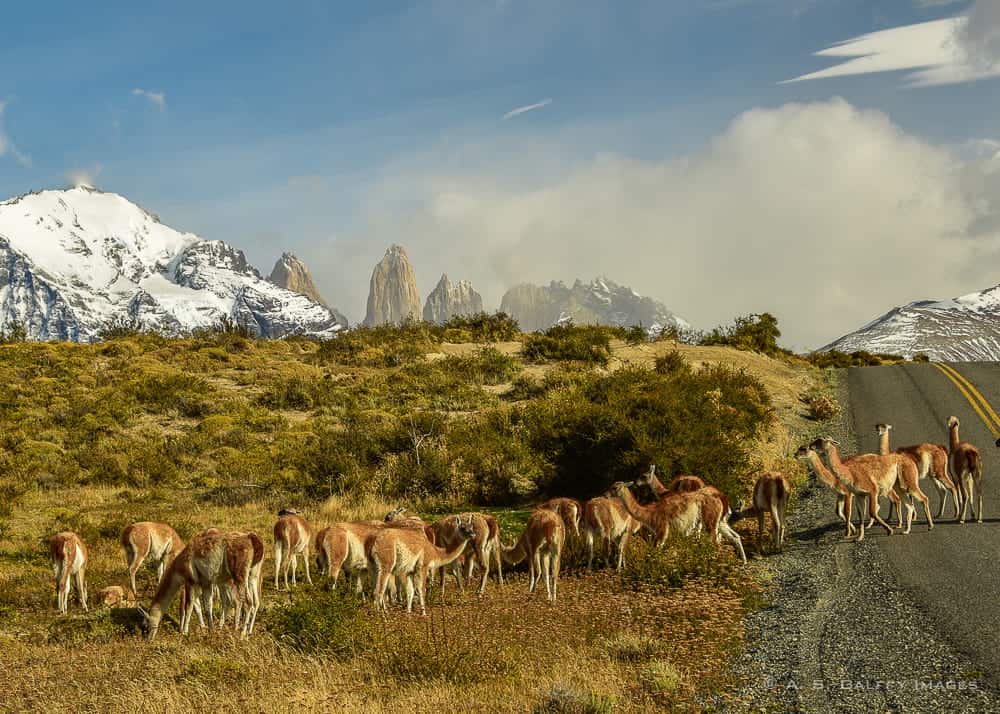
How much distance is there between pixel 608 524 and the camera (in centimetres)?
1323

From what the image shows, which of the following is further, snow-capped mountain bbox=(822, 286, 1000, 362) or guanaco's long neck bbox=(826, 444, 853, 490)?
snow-capped mountain bbox=(822, 286, 1000, 362)

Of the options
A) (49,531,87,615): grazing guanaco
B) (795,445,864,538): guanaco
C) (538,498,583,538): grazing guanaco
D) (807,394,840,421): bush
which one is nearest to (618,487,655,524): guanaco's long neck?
(538,498,583,538): grazing guanaco

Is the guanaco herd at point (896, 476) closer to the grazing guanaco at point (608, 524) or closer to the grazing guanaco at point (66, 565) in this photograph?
the grazing guanaco at point (608, 524)

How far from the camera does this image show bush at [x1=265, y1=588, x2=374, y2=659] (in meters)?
9.58

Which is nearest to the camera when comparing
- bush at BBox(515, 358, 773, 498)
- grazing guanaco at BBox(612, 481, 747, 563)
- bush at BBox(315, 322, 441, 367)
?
grazing guanaco at BBox(612, 481, 747, 563)

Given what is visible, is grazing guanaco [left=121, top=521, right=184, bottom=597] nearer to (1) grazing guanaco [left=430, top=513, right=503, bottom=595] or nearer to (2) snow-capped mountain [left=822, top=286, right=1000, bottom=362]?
(1) grazing guanaco [left=430, top=513, right=503, bottom=595]

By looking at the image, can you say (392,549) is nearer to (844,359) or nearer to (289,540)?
(289,540)

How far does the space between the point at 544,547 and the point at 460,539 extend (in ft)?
4.17

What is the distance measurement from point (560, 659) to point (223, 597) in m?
4.90

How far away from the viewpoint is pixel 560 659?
910cm

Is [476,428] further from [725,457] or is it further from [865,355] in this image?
[865,355]

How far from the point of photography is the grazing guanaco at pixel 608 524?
521 inches

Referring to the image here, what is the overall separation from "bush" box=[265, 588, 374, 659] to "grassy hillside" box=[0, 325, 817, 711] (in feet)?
0.11

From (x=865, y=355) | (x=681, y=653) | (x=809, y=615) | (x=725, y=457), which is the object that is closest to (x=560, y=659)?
(x=681, y=653)
